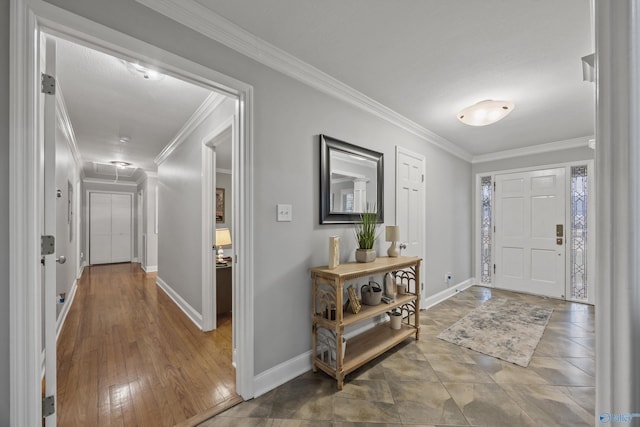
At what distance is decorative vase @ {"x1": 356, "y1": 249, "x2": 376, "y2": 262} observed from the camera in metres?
Result: 2.30

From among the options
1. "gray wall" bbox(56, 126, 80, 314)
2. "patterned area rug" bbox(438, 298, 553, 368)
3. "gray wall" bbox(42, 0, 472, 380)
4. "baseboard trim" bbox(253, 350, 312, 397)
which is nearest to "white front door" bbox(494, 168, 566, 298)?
"patterned area rug" bbox(438, 298, 553, 368)

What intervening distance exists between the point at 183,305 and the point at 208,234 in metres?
1.24

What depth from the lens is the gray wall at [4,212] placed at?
1.01 m

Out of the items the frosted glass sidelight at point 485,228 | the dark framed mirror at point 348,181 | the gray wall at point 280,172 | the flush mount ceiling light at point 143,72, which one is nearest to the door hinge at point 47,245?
the gray wall at point 280,172

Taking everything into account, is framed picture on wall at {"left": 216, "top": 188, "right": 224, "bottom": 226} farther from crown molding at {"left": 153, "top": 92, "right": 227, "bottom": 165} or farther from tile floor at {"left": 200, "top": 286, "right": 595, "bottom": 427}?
tile floor at {"left": 200, "top": 286, "right": 595, "bottom": 427}

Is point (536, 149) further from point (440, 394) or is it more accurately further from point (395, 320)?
point (440, 394)

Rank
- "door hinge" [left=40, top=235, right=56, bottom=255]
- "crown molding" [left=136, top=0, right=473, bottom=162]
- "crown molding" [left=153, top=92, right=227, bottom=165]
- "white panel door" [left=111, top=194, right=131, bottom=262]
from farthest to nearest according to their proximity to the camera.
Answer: "white panel door" [left=111, top=194, right=131, bottom=262], "crown molding" [left=153, top=92, right=227, bottom=165], "crown molding" [left=136, top=0, right=473, bottom=162], "door hinge" [left=40, top=235, right=56, bottom=255]

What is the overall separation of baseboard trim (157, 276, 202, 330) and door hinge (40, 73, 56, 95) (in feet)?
7.64

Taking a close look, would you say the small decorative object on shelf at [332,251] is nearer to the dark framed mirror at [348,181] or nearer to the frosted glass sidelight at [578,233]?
the dark framed mirror at [348,181]

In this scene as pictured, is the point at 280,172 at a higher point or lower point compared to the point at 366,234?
higher

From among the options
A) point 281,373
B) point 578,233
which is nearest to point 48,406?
point 281,373

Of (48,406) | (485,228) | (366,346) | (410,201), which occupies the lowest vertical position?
(366,346)

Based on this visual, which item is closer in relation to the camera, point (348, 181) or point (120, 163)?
point (348, 181)

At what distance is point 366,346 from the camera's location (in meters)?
2.17
